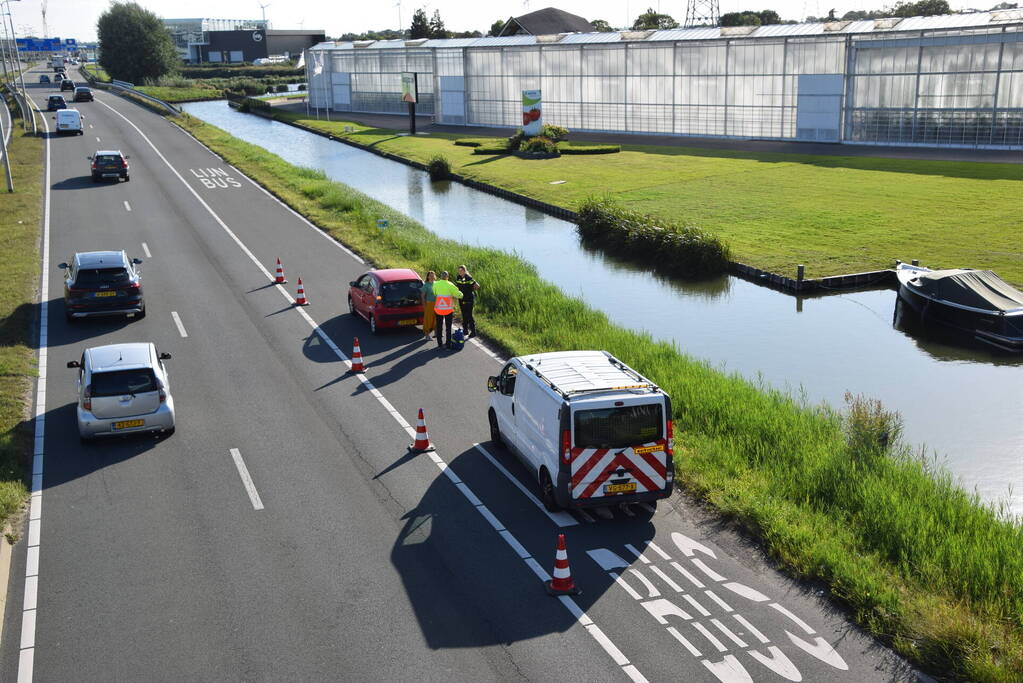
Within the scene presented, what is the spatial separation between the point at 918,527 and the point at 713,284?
1867 cm

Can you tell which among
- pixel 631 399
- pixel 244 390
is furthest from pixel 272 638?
pixel 244 390

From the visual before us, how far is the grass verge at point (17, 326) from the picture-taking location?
15.1m

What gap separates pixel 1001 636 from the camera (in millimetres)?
9789

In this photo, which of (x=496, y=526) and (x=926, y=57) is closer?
(x=496, y=526)

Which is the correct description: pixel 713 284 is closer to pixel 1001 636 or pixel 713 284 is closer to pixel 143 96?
pixel 1001 636

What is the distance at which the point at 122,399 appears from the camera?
1620 centimetres

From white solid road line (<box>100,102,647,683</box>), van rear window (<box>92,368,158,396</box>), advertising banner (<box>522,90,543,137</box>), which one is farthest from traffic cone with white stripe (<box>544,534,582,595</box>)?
advertising banner (<box>522,90,543,137</box>)

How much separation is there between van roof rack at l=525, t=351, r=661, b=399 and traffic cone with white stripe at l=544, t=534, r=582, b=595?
245 centimetres

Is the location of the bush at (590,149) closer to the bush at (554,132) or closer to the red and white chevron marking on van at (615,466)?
the bush at (554,132)

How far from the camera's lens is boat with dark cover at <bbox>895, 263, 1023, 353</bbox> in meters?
23.2

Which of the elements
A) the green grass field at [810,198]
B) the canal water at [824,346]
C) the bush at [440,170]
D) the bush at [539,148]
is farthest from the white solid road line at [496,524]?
the bush at [539,148]

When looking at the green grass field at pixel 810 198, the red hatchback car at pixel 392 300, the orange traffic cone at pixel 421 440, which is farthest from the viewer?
the green grass field at pixel 810 198

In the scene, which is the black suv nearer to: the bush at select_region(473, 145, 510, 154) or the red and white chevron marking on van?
Result: the bush at select_region(473, 145, 510, 154)

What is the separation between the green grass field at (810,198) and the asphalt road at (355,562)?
16507 millimetres
